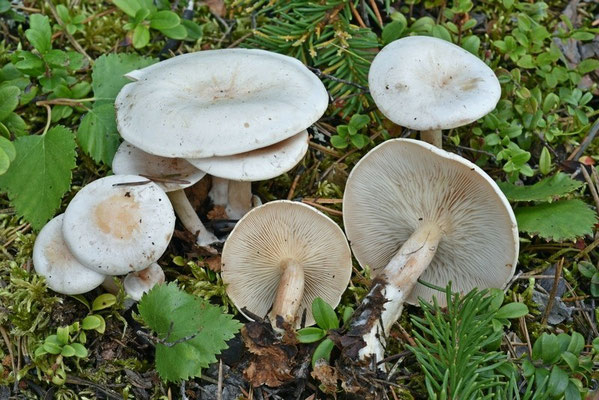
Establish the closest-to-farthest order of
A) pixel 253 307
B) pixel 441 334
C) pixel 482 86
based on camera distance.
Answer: pixel 441 334 < pixel 482 86 < pixel 253 307

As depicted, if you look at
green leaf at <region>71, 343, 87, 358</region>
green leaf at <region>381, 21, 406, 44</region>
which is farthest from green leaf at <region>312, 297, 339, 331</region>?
green leaf at <region>381, 21, 406, 44</region>

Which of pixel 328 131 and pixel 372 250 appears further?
pixel 328 131

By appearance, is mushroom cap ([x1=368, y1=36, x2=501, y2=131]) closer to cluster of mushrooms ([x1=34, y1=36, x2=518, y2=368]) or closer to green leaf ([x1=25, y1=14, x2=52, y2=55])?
cluster of mushrooms ([x1=34, y1=36, x2=518, y2=368])

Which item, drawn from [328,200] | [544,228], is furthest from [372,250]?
[544,228]

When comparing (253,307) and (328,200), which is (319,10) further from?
(253,307)

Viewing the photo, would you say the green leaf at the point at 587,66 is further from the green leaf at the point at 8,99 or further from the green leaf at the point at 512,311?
the green leaf at the point at 8,99

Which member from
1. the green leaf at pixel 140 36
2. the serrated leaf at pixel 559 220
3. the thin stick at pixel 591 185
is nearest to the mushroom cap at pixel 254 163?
the green leaf at pixel 140 36
